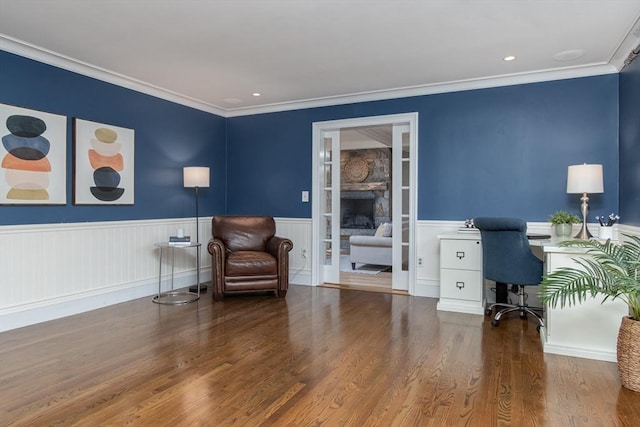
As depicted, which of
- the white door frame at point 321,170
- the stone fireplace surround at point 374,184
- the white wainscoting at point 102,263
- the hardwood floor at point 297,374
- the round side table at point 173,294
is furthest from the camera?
the stone fireplace surround at point 374,184

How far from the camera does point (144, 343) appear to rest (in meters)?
3.04

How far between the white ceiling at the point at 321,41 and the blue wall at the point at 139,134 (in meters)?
0.14

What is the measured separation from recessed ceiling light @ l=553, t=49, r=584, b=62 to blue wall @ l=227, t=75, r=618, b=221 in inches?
16.6

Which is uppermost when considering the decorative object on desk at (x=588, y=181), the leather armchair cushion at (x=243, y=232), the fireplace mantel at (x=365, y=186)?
the fireplace mantel at (x=365, y=186)

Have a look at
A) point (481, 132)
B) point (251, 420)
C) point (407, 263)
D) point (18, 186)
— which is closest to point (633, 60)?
point (481, 132)

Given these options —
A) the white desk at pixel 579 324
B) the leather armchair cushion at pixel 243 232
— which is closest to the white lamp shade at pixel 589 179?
the white desk at pixel 579 324

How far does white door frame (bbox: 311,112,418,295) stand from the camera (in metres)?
4.74

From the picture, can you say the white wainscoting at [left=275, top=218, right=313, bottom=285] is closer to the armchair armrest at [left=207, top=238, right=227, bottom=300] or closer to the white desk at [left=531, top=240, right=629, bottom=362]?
the armchair armrest at [left=207, top=238, right=227, bottom=300]

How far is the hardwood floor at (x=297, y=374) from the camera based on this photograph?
2.00m

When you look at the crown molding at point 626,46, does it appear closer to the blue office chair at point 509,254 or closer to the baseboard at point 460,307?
the blue office chair at point 509,254

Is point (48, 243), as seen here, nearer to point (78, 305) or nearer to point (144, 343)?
point (78, 305)

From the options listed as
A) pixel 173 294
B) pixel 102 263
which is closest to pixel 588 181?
pixel 173 294

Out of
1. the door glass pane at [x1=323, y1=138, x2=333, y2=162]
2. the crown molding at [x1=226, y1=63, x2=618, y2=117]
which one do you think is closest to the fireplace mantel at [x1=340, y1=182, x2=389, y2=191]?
the door glass pane at [x1=323, y1=138, x2=333, y2=162]

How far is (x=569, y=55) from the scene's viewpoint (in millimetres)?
3631
